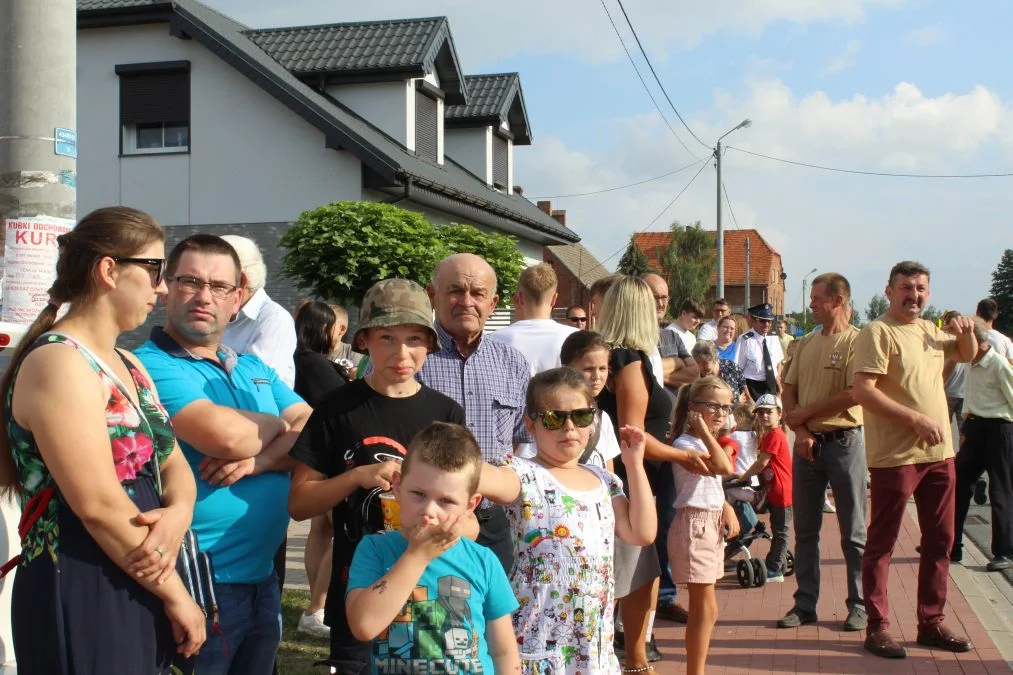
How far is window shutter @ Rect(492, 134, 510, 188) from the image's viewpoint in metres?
24.6

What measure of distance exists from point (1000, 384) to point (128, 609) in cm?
812

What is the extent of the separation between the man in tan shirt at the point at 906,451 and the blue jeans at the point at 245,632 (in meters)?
4.01

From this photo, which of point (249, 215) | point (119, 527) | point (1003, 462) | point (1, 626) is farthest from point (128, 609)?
point (249, 215)

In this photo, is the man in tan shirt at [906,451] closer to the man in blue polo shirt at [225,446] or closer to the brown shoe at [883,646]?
the brown shoe at [883,646]

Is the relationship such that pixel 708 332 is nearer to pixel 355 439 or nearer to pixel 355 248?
pixel 355 248

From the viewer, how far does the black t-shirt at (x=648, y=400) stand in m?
5.30

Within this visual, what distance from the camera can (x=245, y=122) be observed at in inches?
712

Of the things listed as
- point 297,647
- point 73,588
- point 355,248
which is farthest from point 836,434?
point 355,248

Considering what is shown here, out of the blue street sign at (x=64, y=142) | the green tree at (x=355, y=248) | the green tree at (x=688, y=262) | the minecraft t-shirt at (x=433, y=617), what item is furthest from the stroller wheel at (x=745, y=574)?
the green tree at (x=688, y=262)

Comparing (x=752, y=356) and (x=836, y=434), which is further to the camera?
(x=752, y=356)

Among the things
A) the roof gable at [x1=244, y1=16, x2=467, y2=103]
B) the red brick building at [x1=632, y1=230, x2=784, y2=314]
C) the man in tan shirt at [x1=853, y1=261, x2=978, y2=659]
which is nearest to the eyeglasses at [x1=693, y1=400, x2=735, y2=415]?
the man in tan shirt at [x1=853, y1=261, x2=978, y2=659]

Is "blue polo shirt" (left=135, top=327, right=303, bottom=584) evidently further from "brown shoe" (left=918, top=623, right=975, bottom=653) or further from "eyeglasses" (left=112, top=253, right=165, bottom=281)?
"brown shoe" (left=918, top=623, right=975, bottom=653)

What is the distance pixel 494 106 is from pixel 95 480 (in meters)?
22.2

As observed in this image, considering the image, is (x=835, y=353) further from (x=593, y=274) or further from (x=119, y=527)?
(x=593, y=274)
